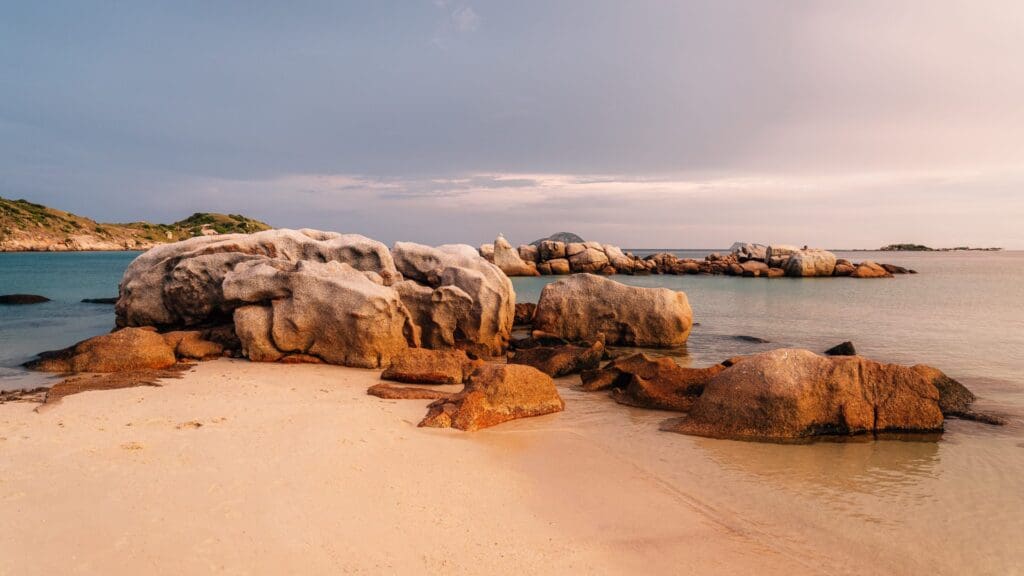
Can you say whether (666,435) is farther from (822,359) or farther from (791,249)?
(791,249)

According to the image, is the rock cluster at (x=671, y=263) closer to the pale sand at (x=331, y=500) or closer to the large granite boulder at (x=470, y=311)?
the large granite boulder at (x=470, y=311)

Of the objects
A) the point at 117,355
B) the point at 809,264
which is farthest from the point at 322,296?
the point at 809,264

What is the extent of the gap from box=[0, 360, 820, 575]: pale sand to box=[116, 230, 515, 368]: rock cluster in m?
3.87

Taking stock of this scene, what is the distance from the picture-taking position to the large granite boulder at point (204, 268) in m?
14.8

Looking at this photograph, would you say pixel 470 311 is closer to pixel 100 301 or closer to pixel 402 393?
pixel 402 393

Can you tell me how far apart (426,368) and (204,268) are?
284 inches

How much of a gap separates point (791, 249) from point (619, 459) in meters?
55.4

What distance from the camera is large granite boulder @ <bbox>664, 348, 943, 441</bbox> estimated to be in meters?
8.28

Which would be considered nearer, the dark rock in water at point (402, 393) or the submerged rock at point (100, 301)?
the dark rock in water at point (402, 393)

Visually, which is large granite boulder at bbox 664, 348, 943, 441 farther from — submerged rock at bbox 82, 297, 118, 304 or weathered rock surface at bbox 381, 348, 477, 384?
submerged rock at bbox 82, 297, 118, 304

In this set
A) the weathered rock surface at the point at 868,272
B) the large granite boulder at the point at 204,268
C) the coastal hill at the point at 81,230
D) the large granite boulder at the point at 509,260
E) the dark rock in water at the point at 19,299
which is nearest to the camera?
the large granite boulder at the point at 204,268

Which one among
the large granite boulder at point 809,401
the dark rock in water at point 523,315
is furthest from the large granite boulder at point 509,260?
the large granite boulder at point 809,401

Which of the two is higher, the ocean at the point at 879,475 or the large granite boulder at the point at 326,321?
the large granite boulder at the point at 326,321

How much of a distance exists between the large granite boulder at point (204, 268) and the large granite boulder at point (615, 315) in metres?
4.77
